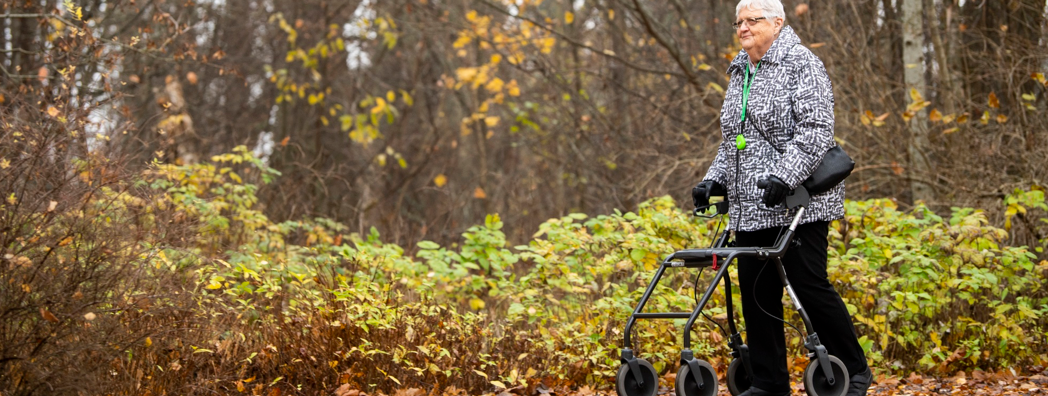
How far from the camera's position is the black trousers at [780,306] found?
401 cm

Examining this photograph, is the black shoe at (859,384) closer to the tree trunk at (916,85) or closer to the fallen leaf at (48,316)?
the fallen leaf at (48,316)

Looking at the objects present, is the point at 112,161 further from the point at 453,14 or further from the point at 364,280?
the point at 453,14

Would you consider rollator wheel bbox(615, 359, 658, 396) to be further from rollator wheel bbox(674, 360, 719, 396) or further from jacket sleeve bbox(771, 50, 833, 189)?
jacket sleeve bbox(771, 50, 833, 189)

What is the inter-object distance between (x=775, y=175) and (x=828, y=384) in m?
0.94

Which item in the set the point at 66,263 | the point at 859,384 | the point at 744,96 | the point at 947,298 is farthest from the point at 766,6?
the point at 66,263

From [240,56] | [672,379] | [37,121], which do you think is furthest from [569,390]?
[240,56]

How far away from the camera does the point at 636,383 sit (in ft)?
12.9

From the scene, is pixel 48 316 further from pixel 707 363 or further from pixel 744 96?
pixel 744 96

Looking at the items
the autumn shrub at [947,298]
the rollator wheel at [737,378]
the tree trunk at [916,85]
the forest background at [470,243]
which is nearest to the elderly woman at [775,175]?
the rollator wheel at [737,378]

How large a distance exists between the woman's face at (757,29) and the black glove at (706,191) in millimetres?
619

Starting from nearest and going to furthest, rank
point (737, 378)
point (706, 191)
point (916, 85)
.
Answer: point (706, 191), point (737, 378), point (916, 85)

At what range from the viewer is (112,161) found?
4445 mm

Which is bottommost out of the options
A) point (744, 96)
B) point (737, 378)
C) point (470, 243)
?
point (737, 378)

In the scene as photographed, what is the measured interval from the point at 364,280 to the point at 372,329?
557mm
